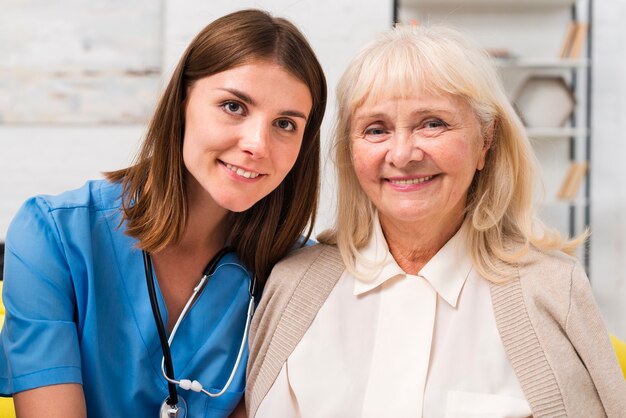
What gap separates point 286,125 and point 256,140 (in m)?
0.12

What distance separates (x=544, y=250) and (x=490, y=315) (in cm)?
18

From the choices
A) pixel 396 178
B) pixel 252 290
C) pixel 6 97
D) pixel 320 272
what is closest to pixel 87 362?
pixel 252 290

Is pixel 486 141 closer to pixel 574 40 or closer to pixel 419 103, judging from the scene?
pixel 419 103

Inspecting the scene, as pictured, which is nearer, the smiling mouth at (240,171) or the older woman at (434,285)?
the older woman at (434,285)

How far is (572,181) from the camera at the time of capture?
144 inches

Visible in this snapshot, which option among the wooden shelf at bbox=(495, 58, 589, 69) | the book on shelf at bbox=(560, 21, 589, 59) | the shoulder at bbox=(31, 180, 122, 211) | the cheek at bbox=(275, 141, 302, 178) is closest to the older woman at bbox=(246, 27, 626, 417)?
the cheek at bbox=(275, 141, 302, 178)

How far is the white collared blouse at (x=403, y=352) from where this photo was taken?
132 cm

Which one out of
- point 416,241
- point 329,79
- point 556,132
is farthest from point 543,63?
point 416,241

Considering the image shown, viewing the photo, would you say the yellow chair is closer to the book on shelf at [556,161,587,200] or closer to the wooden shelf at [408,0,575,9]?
the book on shelf at [556,161,587,200]

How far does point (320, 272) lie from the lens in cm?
148

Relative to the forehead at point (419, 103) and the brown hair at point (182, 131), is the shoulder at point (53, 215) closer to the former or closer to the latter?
the brown hair at point (182, 131)

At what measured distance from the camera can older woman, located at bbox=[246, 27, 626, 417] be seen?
50.8 inches

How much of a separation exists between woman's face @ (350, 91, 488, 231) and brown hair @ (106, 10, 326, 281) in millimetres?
182

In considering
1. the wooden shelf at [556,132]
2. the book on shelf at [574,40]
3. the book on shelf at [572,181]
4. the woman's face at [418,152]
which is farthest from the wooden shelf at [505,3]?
the woman's face at [418,152]
